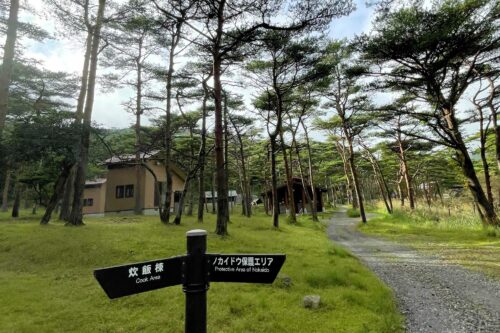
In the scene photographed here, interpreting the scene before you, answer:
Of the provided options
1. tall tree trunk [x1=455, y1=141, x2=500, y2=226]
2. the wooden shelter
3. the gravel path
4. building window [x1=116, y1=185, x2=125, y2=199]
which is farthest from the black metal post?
the wooden shelter

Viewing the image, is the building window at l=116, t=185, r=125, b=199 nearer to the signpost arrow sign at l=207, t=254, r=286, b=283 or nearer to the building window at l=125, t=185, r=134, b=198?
the building window at l=125, t=185, r=134, b=198

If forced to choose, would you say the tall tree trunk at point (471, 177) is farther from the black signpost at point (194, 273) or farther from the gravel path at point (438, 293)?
the black signpost at point (194, 273)

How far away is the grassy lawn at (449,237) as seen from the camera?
866 cm

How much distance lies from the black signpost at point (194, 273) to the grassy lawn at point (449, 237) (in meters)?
7.39

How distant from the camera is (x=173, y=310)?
15.8 ft

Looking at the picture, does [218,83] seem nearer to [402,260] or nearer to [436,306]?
[402,260]

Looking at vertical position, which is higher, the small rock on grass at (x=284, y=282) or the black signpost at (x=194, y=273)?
the black signpost at (x=194, y=273)

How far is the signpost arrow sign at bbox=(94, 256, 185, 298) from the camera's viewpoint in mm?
1906

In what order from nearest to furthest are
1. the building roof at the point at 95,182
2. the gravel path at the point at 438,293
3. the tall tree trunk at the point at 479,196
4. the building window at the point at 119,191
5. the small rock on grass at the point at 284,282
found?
the gravel path at the point at 438,293
the small rock on grass at the point at 284,282
the tall tree trunk at the point at 479,196
the building roof at the point at 95,182
the building window at the point at 119,191

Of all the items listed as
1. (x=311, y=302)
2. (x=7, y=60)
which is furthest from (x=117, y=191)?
(x=311, y=302)

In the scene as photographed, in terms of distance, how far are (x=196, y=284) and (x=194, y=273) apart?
74 mm

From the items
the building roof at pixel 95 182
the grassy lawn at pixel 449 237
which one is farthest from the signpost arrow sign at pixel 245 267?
the building roof at pixel 95 182

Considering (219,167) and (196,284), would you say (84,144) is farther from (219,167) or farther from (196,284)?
(196,284)

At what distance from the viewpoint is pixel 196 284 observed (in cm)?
210
